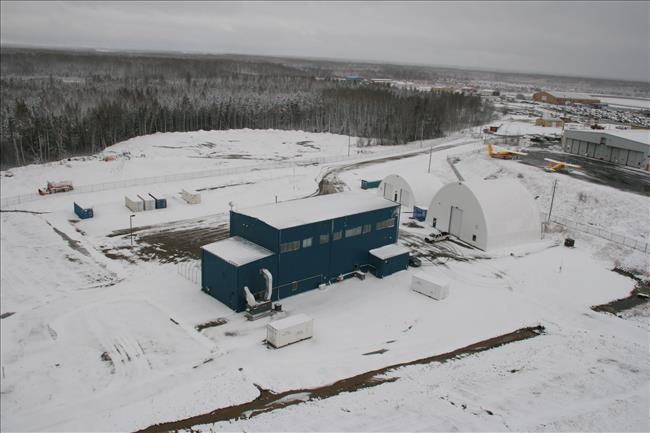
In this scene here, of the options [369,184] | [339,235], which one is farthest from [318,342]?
[369,184]

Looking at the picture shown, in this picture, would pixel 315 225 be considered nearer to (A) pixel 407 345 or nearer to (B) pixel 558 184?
(A) pixel 407 345

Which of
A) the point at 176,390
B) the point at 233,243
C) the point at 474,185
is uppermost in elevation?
the point at 474,185

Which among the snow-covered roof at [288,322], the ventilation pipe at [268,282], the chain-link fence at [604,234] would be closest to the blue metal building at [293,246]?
the ventilation pipe at [268,282]

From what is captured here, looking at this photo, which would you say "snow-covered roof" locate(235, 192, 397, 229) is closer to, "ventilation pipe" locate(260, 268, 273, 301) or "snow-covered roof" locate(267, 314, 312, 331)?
"ventilation pipe" locate(260, 268, 273, 301)

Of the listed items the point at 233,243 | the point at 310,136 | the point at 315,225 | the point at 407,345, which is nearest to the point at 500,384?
the point at 407,345

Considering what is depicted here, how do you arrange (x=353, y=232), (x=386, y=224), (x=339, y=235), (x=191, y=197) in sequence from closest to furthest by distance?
(x=339, y=235)
(x=353, y=232)
(x=386, y=224)
(x=191, y=197)

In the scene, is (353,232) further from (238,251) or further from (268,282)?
(238,251)

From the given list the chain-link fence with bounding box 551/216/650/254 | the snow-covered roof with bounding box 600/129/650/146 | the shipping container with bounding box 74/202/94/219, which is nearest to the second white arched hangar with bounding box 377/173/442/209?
the chain-link fence with bounding box 551/216/650/254
